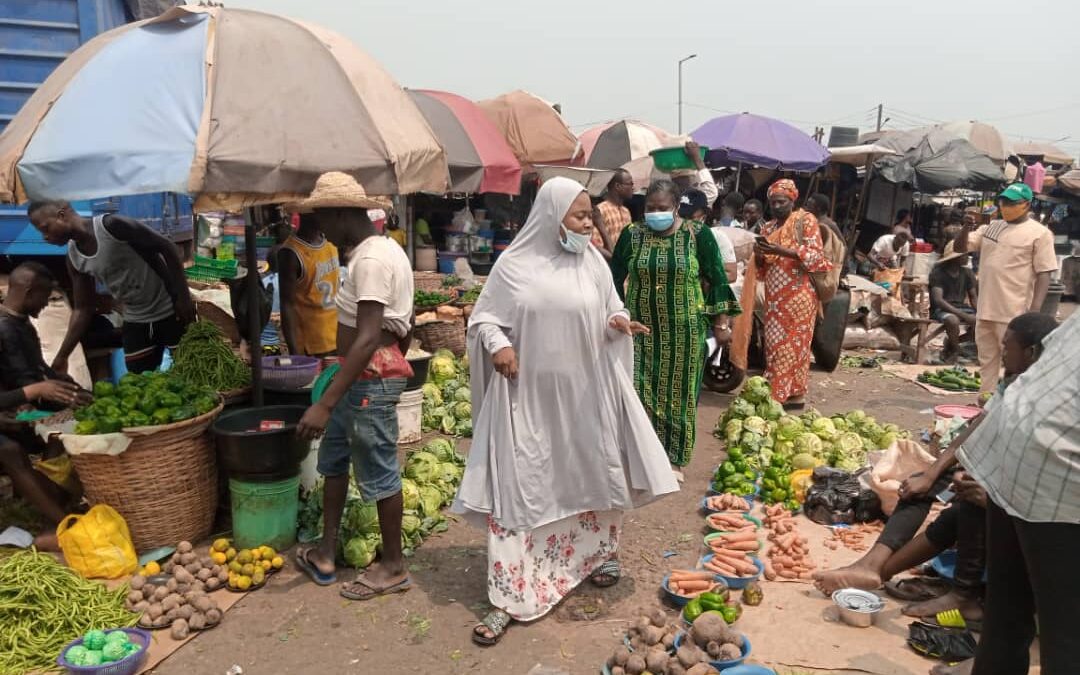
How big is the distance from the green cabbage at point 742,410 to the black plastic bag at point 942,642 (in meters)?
3.41

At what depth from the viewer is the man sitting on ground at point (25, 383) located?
442cm

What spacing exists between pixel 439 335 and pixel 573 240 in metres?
5.23

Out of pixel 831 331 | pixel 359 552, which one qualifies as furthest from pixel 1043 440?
pixel 831 331

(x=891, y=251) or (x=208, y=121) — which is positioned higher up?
(x=208, y=121)

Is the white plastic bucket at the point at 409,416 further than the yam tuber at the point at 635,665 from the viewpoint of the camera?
Yes

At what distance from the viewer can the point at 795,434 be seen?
20.4 feet

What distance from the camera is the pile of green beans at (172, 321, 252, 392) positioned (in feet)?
16.1

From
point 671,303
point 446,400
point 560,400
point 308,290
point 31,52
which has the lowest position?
point 446,400

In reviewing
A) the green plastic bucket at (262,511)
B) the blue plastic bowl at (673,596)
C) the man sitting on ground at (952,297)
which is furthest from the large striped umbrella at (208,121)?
the man sitting on ground at (952,297)

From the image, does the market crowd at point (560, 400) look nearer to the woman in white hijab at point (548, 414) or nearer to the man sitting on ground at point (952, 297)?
the woman in white hijab at point (548, 414)

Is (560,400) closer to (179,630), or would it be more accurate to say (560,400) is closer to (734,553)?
(734,553)

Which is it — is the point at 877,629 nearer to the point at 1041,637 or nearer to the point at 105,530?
the point at 1041,637

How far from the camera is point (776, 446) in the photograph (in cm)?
616

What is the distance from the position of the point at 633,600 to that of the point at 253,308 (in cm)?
298
